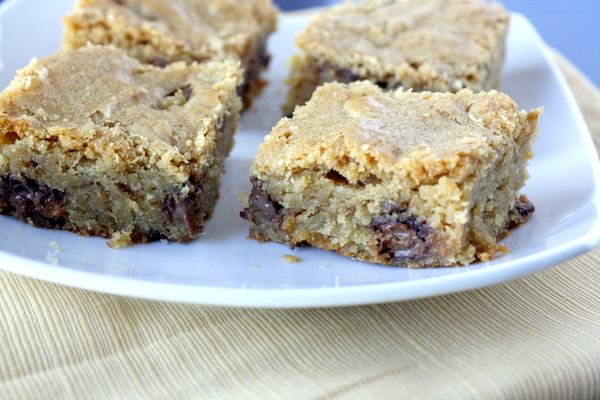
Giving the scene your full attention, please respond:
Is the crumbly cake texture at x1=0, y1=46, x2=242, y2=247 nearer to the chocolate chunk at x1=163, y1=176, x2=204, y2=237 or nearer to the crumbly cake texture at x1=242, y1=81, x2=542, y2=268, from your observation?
the chocolate chunk at x1=163, y1=176, x2=204, y2=237

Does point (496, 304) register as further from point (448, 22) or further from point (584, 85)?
point (584, 85)

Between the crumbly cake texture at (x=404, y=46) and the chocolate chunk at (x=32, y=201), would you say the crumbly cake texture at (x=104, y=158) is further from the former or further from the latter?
the crumbly cake texture at (x=404, y=46)

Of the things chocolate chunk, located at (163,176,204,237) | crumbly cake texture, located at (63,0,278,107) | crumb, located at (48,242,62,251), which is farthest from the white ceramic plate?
crumbly cake texture, located at (63,0,278,107)

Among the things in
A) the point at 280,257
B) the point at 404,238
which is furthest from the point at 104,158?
the point at 404,238

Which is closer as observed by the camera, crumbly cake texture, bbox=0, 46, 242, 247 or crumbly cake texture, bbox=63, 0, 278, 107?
crumbly cake texture, bbox=0, 46, 242, 247

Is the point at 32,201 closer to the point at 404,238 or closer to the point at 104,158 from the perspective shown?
the point at 104,158

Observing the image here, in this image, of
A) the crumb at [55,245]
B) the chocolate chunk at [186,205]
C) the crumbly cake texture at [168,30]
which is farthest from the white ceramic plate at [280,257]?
the crumbly cake texture at [168,30]
